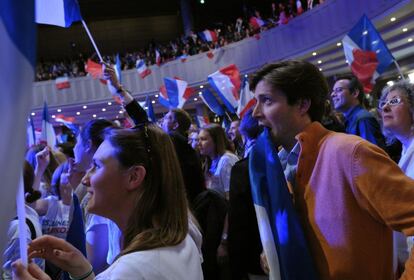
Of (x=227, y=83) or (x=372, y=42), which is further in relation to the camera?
(x=227, y=83)

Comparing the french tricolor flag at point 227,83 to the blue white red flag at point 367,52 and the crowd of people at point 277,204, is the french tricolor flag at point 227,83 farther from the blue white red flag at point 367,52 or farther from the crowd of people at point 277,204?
the crowd of people at point 277,204

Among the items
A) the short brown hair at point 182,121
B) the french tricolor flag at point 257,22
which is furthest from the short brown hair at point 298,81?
the french tricolor flag at point 257,22

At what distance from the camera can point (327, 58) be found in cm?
1714

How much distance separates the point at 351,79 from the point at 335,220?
3.16m

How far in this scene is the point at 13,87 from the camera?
0.72m

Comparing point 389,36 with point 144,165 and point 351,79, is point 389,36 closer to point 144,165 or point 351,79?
point 351,79

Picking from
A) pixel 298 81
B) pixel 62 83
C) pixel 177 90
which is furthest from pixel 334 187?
pixel 62 83

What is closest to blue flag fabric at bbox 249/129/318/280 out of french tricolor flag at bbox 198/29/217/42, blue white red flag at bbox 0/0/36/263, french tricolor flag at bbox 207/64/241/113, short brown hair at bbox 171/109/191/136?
blue white red flag at bbox 0/0/36/263

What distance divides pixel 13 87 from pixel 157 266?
0.78 metres

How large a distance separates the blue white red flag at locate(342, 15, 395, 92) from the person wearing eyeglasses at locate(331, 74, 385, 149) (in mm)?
2309

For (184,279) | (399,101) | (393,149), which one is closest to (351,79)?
(393,149)

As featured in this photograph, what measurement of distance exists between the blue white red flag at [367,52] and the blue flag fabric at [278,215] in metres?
5.16

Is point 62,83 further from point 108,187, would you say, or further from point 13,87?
point 13,87

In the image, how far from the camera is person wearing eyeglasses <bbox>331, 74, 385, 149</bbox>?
13.0 feet
